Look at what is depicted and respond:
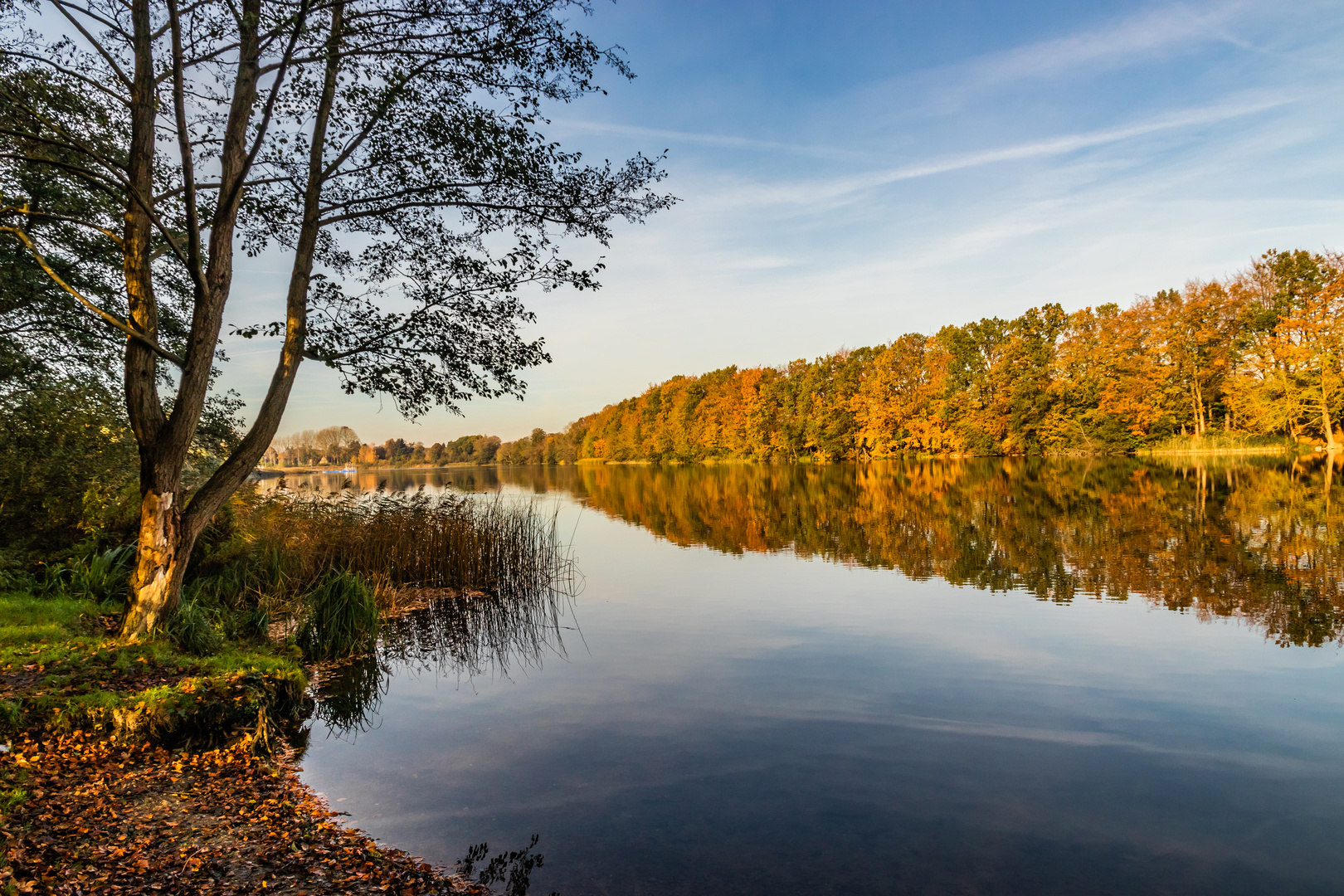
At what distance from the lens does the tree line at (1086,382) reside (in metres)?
36.5

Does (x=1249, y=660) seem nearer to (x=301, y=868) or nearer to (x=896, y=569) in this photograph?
(x=896, y=569)

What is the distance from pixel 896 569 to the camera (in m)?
12.4

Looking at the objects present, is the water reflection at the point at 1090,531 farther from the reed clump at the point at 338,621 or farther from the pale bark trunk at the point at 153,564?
the pale bark trunk at the point at 153,564

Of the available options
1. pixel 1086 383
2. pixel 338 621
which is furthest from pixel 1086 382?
pixel 338 621

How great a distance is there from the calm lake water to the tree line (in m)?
32.0

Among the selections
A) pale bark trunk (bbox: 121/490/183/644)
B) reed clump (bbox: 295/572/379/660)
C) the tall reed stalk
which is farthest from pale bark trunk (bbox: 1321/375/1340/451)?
pale bark trunk (bbox: 121/490/183/644)

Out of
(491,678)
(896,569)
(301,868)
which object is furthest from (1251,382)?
(301,868)

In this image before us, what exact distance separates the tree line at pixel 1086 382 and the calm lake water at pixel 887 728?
105 ft

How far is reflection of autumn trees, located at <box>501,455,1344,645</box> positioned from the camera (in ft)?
31.6

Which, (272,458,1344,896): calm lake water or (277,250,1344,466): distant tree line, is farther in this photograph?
(277,250,1344,466): distant tree line

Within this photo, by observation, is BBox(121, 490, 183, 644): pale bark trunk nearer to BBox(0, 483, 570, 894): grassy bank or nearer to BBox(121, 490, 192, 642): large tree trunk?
BBox(121, 490, 192, 642): large tree trunk

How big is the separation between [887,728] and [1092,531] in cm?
1189

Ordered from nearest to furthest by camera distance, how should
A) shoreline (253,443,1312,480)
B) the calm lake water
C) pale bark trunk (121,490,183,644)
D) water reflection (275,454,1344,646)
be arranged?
the calm lake water
pale bark trunk (121,490,183,644)
water reflection (275,454,1344,646)
shoreline (253,443,1312,480)

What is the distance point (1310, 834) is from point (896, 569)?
8.53 meters
